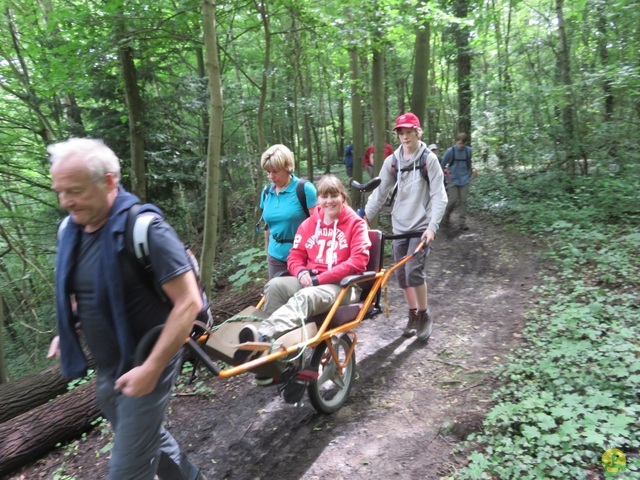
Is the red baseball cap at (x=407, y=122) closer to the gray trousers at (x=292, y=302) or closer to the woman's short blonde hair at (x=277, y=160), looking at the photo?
the woman's short blonde hair at (x=277, y=160)

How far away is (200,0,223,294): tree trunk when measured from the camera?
14.8ft

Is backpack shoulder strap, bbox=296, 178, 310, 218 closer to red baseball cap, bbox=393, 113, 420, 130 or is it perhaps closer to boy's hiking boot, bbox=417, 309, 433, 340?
red baseball cap, bbox=393, 113, 420, 130

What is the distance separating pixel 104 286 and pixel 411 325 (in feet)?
13.0

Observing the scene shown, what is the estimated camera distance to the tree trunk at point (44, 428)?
3725 millimetres

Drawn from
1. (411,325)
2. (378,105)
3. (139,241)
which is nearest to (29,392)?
(139,241)

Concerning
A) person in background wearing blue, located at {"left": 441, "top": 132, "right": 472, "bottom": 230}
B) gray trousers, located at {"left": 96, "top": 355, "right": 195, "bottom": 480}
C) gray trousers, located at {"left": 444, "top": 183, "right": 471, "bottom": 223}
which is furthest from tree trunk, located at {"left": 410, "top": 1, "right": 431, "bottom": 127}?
gray trousers, located at {"left": 96, "top": 355, "right": 195, "bottom": 480}

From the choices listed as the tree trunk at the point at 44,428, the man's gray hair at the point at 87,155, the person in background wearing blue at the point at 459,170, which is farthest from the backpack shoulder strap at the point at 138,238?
the person in background wearing blue at the point at 459,170

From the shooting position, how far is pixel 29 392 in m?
4.72

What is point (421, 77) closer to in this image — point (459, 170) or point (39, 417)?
point (459, 170)

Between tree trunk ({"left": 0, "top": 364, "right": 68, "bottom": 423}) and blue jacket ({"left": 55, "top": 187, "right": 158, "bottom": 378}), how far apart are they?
132 inches

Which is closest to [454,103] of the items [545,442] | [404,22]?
[404,22]

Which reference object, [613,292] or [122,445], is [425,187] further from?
[122,445]

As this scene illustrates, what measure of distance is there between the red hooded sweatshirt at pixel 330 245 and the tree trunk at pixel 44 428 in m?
2.69

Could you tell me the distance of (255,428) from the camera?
3.50 m
